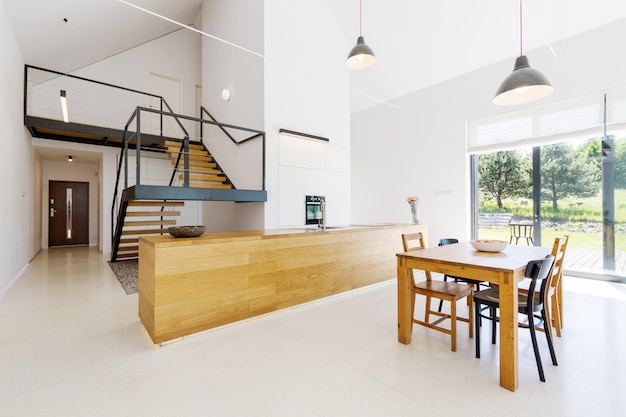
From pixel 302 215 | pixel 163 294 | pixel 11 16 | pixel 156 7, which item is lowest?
pixel 163 294

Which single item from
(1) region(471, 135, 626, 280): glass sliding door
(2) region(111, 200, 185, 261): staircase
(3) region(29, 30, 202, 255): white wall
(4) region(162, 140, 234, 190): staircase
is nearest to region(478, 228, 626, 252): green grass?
(1) region(471, 135, 626, 280): glass sliding door

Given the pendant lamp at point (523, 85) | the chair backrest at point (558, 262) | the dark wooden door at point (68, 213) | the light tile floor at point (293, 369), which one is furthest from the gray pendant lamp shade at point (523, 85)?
the dark wooden door at point (68, 213)

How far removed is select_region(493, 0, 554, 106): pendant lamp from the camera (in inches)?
99.6

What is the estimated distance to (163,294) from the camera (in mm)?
2609

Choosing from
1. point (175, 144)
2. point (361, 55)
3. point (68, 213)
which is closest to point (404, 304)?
point (361, 55)

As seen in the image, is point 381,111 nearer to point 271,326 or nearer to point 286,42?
point 286,42

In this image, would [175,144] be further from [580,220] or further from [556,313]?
[580,220]

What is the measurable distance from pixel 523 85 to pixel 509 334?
201 centimetres

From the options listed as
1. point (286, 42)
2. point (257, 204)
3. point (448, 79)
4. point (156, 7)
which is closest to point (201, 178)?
point (257, 204)

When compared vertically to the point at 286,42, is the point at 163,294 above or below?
below

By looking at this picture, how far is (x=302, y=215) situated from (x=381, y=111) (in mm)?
3742

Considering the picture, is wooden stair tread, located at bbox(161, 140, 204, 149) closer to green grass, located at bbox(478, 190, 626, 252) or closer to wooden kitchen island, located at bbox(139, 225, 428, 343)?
wooden kitchen island, located at bbox(139, 225, 428, 343)

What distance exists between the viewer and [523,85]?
8.29 ft

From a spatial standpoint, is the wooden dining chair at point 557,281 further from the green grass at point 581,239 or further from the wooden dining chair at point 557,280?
the green grass at point 581,239
